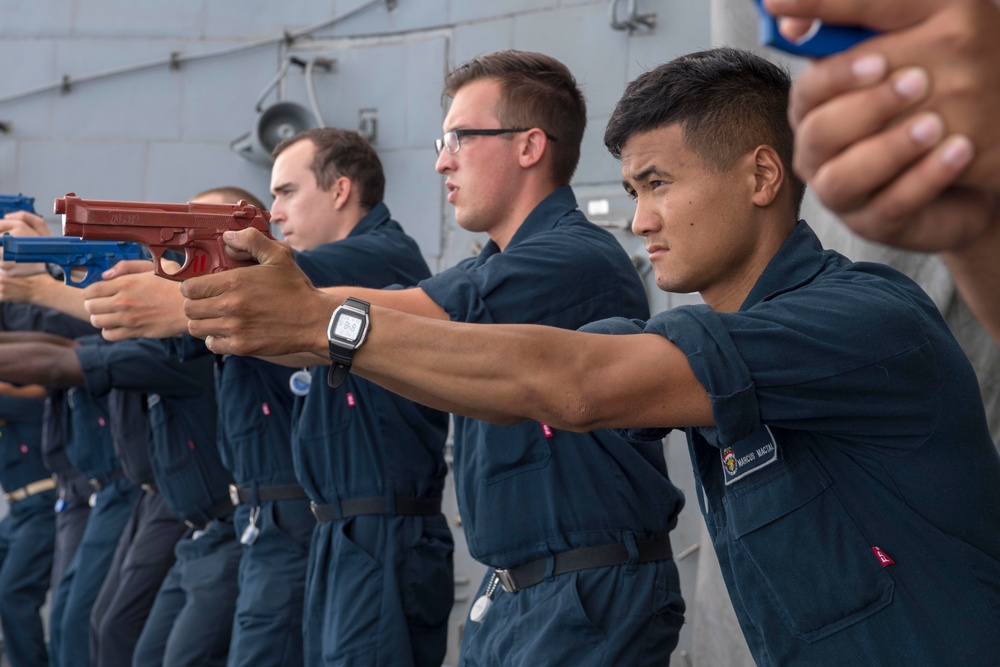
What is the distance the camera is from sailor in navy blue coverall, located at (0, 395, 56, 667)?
5598mm

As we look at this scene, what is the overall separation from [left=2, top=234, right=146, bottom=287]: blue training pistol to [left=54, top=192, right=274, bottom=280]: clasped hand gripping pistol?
1276mm

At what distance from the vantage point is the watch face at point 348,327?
1.53m

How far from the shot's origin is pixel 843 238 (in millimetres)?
3113

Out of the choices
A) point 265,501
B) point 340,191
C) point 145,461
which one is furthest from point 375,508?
point 145,461

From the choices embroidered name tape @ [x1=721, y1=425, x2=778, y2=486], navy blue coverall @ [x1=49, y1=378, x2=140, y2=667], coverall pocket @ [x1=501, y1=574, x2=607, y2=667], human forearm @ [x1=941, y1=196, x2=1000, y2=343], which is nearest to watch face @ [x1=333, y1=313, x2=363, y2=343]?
embroidered name tape @ [x1=721, y1=425, x2=778, y2=486]

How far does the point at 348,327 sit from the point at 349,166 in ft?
6.99

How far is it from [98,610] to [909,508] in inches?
159

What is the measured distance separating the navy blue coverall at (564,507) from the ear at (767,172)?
2.00 feet

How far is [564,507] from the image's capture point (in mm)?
2326

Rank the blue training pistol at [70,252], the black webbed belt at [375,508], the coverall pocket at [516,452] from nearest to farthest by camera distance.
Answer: the coverall pocket at [516,452]
the black webbed belt at [375,508]
the blue training pistol at [70,252]

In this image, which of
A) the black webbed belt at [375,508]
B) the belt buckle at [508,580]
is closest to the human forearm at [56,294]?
the black webbed belt at [375,508]

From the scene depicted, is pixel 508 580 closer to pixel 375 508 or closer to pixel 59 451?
pixel 375 508

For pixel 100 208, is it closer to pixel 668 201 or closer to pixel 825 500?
pixel 668 201

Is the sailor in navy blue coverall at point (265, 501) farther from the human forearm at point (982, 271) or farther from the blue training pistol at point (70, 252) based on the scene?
the human forearm at point (982, 271)
